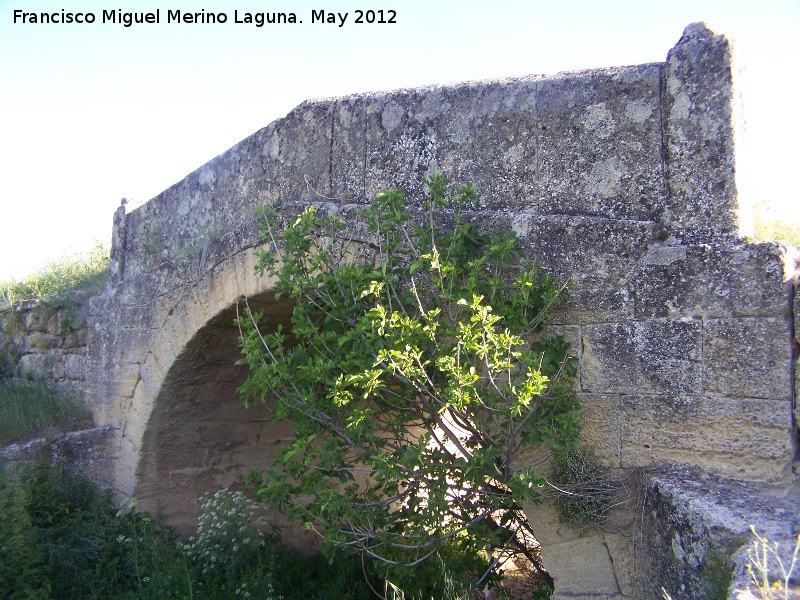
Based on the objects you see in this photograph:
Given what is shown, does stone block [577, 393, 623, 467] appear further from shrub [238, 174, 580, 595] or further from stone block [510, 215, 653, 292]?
stone block [510, 215, 653, 292]

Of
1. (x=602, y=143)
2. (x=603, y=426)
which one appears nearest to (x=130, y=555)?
(x=603, y=426)

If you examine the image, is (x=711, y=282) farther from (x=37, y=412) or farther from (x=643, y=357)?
(x=37, y=412)

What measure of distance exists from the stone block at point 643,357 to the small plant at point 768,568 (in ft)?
2.45

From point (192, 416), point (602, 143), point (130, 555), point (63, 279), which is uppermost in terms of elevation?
point (602, 143)

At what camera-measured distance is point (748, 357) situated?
2.64m

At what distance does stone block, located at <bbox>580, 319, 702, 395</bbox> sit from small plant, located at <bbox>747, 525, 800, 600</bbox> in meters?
0.75

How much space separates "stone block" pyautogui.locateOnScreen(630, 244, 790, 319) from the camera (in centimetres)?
261

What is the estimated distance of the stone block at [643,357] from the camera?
9.05ft

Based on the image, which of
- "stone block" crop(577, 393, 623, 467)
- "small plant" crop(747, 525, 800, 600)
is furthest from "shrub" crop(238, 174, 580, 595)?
"small plant" crop(747, 525, 800, 600)

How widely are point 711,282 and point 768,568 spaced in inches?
44.5

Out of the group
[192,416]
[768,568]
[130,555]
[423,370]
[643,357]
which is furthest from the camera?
[192,416]

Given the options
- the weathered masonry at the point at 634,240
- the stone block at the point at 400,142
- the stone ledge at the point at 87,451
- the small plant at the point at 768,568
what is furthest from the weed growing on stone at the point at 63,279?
the small plant at the point at 768,568

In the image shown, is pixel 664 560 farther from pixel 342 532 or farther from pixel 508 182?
pixel 508 182

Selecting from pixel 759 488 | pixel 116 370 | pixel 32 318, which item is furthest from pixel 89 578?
pixel 759 488
